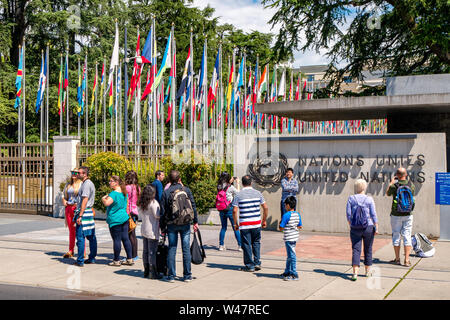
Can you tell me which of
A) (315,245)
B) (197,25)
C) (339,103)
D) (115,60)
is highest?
(197,25)

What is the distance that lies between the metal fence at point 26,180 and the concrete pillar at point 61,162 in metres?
0.41

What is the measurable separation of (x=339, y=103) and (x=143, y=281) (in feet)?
27.3

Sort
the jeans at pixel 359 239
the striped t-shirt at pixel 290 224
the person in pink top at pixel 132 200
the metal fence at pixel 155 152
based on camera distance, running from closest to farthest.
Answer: the jeans at pixel 359 239 → the striped t-shirt at pixel 290 224 → the person in pink top at pixel 132 200 → the metal fence at pixel 155 152

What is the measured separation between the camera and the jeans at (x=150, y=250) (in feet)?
28.6

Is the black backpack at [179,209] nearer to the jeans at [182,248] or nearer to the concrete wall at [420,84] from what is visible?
the jeans at [182,248]

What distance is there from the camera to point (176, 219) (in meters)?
8.46

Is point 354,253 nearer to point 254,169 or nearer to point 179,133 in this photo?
point 254,169

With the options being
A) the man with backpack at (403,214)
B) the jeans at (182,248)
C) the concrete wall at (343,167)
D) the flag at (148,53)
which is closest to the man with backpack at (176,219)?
the jeans at (182,248)

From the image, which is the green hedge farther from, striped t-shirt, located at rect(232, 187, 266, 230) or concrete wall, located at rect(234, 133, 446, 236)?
striped t-shirt, located at rect(232, 187, 266, 230)

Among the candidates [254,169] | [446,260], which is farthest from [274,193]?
[446,260]

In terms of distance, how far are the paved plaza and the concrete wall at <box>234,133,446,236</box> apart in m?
1.41

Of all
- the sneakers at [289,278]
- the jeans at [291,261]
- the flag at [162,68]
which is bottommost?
the sneakers at [289,278]

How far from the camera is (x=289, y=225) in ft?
29.0

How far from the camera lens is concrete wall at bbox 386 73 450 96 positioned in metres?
16.5
